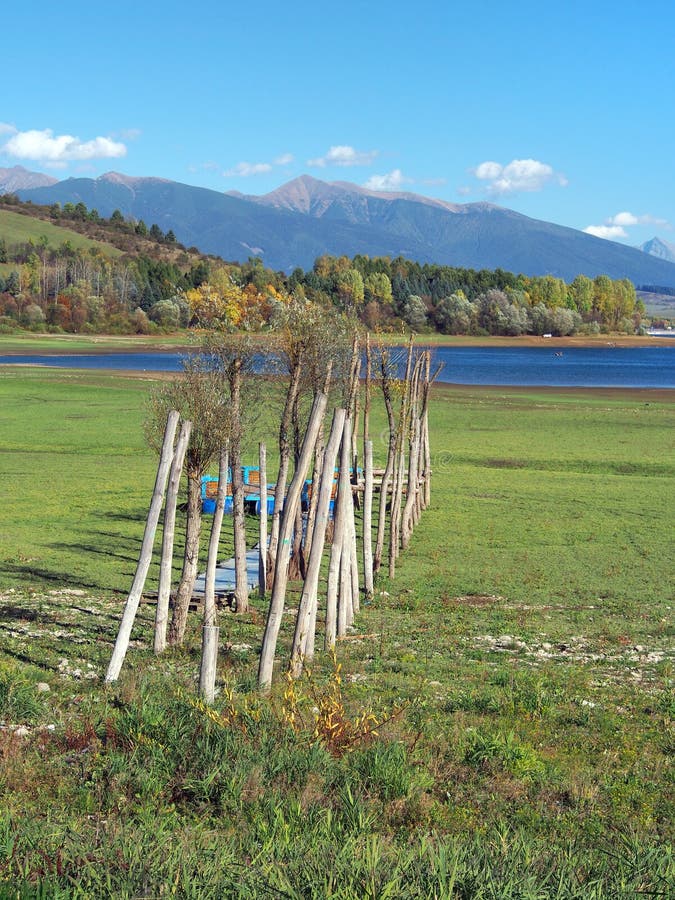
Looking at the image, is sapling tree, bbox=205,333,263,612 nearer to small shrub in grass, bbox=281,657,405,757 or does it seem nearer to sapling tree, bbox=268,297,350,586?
sapling tree, bbox=268,297,350,586

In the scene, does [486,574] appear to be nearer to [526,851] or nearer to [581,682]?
[581,682]

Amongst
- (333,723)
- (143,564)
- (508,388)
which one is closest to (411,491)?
(143,564)

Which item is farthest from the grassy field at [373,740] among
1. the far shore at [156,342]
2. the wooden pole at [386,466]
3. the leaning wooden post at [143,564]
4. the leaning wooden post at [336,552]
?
the far shore at [156,342]

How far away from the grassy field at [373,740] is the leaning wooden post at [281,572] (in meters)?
0.30

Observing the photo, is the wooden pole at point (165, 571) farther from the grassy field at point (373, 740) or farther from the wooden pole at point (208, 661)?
the wooden pole at point (208, 661)

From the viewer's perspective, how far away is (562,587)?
17.1 metres

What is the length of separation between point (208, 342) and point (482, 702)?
8.36 meters

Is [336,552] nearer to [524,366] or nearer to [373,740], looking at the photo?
[373,740]

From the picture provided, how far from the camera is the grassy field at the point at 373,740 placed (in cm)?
579

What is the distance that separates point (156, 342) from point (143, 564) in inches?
5041

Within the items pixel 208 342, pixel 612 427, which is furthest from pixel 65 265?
pixel 208 342

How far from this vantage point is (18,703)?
352 inches

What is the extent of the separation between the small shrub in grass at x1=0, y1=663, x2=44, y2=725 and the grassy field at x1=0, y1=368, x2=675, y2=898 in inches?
0.8

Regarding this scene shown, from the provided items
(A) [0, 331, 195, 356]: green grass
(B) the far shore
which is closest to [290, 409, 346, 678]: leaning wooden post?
(B) the far shore
